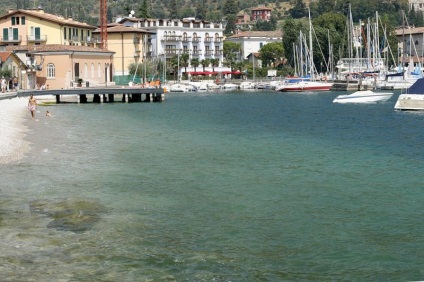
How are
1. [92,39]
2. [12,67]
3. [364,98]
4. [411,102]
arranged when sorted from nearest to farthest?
1. [411,102]
2. [364,98]
3. [12,67]
4. [92,39]

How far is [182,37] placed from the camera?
152 meters

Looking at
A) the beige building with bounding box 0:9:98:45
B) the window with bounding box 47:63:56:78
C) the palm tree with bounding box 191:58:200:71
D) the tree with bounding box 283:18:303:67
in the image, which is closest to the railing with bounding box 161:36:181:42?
the palm tree with bounding box 191:58:200:71

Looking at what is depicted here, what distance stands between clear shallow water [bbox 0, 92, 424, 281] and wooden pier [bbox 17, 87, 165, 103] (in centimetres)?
3629

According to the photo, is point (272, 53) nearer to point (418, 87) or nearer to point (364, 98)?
point (364, 98)

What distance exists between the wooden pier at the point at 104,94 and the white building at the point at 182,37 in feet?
173

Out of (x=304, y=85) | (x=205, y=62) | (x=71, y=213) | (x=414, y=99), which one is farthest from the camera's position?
(x=205, y=62)

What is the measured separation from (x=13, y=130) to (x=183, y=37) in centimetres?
10928

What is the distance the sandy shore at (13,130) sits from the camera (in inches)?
1348

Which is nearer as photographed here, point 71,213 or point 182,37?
point 71,213

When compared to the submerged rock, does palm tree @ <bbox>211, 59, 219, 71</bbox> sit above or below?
above

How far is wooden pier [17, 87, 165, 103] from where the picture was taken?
81438 mm

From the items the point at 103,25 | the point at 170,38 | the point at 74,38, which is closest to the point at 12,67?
the point at 74,38

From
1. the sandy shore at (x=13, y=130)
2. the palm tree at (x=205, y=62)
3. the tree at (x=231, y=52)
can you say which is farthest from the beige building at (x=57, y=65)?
the tree at (x=231, y=52)

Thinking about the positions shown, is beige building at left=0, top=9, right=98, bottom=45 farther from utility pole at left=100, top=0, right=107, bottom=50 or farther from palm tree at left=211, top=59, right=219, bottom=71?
palm tree at left=211, top=59, right=219, bottom=71
